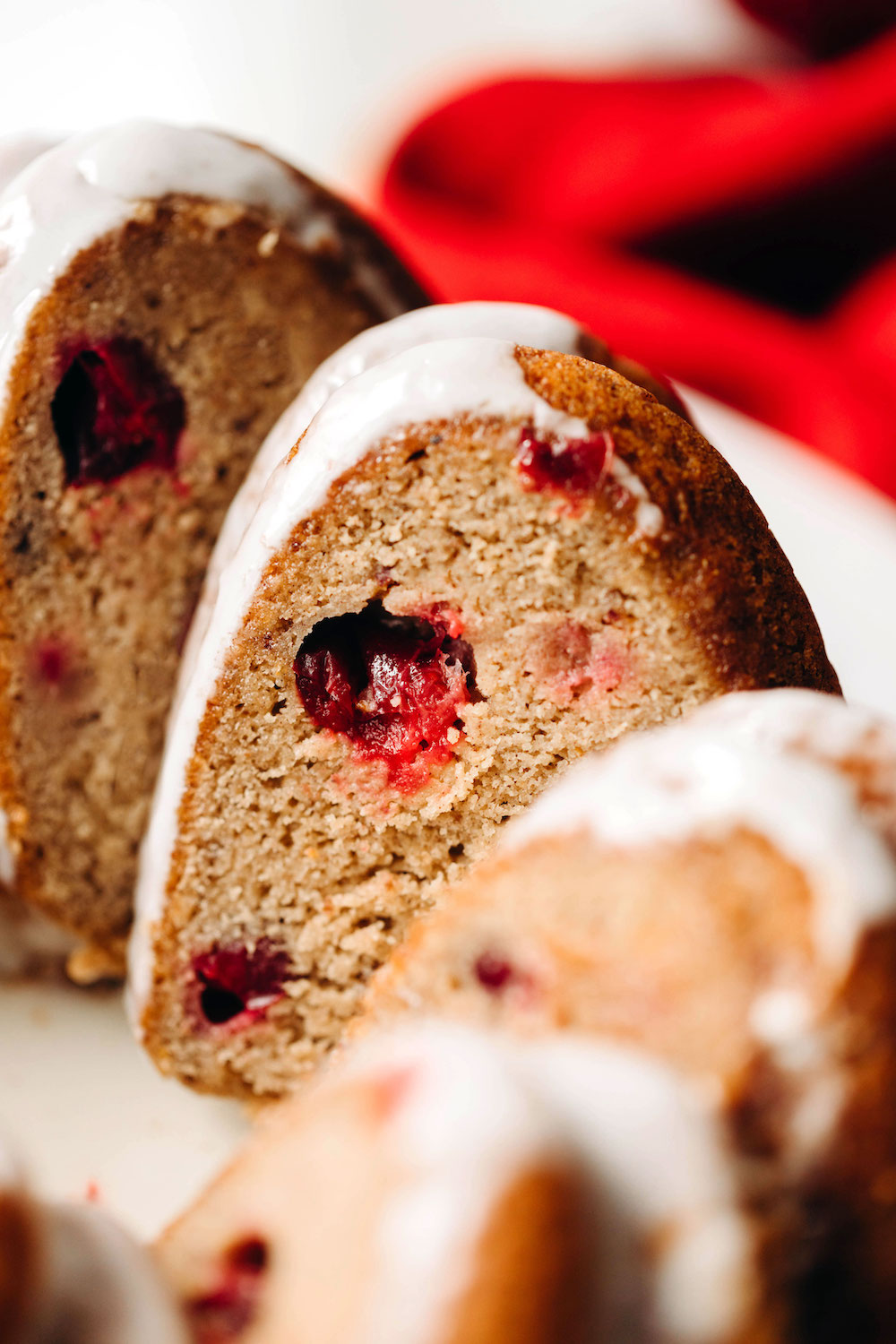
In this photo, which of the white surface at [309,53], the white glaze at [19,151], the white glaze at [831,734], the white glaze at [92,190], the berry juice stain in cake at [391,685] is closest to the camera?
the white glaze at [831,734]

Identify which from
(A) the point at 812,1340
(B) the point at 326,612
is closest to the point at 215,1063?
(B) the point at 326,612

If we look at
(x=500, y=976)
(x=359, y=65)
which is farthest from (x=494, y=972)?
(x=359, y=65)

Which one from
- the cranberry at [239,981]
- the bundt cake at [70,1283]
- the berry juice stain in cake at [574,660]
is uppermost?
the berry juice stain in cake at [574,660]

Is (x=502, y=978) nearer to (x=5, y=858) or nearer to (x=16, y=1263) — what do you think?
(x=16, y=1263)

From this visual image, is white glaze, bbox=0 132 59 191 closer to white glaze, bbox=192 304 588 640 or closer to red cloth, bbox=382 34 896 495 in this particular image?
white glaze, bbox=192 304 588 640

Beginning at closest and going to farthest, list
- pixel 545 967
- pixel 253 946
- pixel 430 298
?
1. pixel 545 967
2. pixel 253 946
3. pixel 430 298

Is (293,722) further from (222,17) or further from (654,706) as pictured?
(222,17)

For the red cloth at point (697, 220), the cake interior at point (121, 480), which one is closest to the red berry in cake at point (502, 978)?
the cake interior at point (121, 480)

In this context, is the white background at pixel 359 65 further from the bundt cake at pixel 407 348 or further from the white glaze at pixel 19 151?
the white glaze at pixel 19 151
